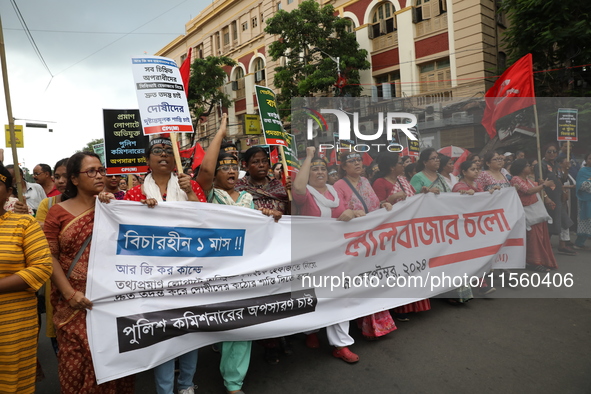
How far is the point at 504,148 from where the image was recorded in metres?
4.88

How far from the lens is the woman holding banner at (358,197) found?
11.0 ft

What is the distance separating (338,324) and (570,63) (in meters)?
11.3

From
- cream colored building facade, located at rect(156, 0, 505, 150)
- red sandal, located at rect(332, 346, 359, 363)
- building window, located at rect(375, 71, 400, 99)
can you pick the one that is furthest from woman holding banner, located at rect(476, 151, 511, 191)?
building window, located at rect(375, 71, 400, 99)

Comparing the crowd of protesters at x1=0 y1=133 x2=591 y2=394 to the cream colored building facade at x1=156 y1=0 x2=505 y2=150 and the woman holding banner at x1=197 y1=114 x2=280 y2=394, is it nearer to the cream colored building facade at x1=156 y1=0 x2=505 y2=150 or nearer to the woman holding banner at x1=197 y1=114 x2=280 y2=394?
the woman holding banner at x1=197 y1=114 x2=280 y2=394

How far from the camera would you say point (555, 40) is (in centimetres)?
1011

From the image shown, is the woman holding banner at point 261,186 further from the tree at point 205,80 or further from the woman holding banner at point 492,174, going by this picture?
the tree at point 205,80

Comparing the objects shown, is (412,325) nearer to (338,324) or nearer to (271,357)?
(338,324)

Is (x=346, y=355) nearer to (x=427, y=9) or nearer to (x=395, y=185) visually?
(x=395, y=185)

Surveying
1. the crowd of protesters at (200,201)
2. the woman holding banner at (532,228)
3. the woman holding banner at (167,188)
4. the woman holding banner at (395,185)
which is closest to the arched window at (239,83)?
the crowd of protesters at (200,201)

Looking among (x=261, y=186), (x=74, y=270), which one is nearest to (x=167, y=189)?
(x=74, y=270)

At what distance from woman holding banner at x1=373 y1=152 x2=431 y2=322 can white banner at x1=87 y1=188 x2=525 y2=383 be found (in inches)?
4.3

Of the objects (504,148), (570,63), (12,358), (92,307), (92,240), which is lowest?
(12,358)

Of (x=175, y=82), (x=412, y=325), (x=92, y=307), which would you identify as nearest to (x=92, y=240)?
(x=92, y=307)

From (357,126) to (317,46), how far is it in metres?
15.5
